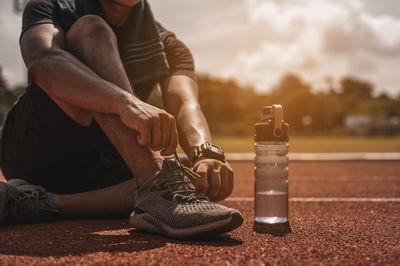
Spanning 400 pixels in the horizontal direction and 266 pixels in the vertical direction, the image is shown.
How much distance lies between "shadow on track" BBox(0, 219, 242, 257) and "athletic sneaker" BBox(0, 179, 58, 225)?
60 millimetres

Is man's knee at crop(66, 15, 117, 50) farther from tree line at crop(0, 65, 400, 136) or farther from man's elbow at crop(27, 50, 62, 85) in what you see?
tree line at crop(0, 65, 400, 136)

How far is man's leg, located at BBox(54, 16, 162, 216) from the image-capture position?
214cm

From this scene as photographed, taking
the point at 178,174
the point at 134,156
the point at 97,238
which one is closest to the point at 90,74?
the point at 134,156

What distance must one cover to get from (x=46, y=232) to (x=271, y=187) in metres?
1.20

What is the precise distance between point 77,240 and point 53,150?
696 millimetres

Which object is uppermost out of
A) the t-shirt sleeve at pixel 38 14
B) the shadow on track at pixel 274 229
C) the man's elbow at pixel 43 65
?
the t-shirt sleeve at pixel 38 14

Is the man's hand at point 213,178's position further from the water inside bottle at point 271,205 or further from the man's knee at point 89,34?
the man's knee at point 89,34

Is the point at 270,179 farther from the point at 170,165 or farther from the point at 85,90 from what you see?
the point at 85,90

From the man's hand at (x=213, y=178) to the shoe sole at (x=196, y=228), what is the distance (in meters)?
0.21

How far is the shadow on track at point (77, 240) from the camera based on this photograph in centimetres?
191

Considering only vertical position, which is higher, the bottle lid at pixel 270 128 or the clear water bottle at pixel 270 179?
the bottle lid at pixel 270 128

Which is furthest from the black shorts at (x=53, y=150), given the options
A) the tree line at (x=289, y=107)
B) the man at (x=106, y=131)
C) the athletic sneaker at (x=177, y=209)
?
the tree line at (x=289, y=107)

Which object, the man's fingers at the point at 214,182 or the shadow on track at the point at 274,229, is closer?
the man's fingers at the point at 214,182

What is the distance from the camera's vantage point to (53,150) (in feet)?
8.50
